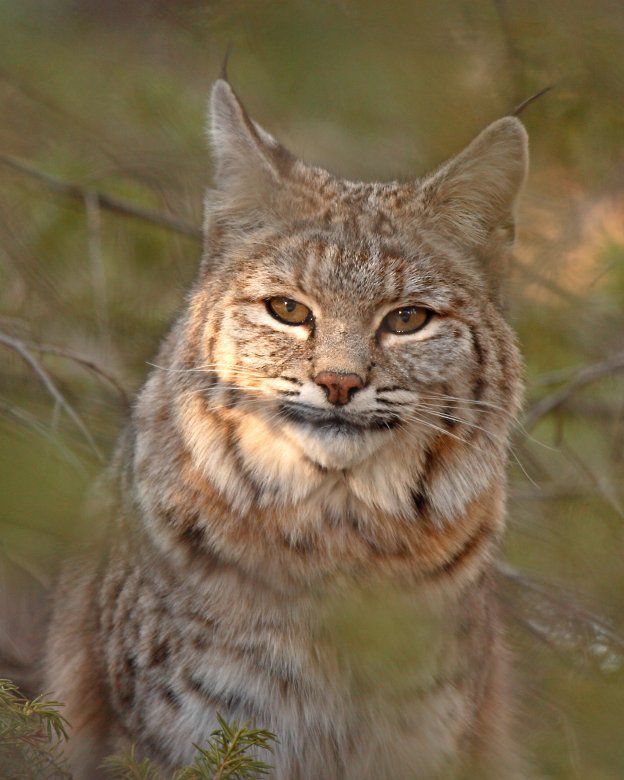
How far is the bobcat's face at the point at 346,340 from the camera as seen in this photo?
257 centimetres

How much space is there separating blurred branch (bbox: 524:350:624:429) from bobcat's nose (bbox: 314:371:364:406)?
58 centimetres

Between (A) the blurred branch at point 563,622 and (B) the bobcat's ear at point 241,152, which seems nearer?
(A) the blurred branch at point 563,622

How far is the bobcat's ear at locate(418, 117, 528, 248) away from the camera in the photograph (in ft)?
9.24

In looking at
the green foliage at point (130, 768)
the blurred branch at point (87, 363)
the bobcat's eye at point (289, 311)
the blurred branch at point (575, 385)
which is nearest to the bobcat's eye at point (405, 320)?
the bobcat's eye at point (289, 311)

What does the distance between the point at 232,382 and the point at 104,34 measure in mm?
1544

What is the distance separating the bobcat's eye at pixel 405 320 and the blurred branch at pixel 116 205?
0.97 m

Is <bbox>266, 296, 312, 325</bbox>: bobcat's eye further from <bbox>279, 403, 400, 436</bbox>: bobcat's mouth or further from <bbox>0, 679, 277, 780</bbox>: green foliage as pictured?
<bbox>0, 679, 277, 780</bbox>: green foliage

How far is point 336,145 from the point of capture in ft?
7.73

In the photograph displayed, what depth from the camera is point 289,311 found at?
9.03ft

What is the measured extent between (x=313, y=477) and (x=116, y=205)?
5.25 feet

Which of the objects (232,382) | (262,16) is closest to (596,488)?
(232,382)

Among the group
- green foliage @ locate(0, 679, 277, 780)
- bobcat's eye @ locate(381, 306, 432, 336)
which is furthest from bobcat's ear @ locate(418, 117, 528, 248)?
green foliage @ locate(0, 679, 277, 780)

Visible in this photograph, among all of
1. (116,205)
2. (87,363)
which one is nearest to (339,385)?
(87,363)

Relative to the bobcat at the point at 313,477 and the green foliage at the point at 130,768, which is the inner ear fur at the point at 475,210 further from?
the green foliage at the point at 130,768
